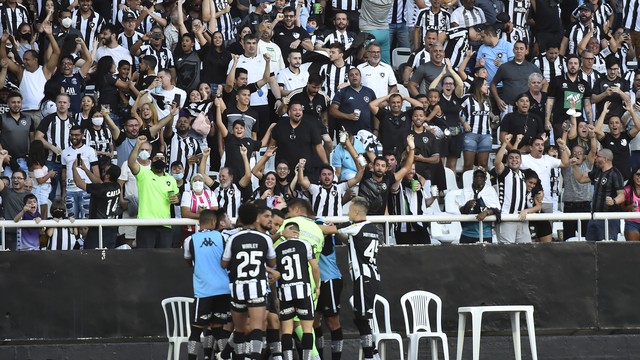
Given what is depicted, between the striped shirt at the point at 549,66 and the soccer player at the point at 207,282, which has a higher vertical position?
the striped shirt at the point at 549,66

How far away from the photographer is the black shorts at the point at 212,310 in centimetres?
1820

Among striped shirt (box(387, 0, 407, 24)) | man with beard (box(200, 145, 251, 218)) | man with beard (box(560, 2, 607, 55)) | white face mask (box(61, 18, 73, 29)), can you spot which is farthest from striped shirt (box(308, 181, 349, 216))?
man with beard (box(560, 2, 607, 55))

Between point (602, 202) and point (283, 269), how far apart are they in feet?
18.2

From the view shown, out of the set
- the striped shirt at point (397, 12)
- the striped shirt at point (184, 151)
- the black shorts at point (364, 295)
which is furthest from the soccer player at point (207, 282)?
the striped shirt at point (397, 12)

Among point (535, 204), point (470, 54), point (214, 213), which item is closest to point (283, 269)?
point (214, 213)

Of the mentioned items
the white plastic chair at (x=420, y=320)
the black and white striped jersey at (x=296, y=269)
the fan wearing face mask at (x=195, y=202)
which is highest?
the fan wearing face mask at (x=195, y=202)

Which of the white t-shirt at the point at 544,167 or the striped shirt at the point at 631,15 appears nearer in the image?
the white t-shirt at the point at 544,167

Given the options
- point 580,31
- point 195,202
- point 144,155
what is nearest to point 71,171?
point 144,155

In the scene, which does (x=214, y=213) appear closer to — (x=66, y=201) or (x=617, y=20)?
(x=66, y=201)

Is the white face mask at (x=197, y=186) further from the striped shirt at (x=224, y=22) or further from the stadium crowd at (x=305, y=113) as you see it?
the striped shirt at (x=224, y=22)

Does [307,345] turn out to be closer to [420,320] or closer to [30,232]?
[420,320]

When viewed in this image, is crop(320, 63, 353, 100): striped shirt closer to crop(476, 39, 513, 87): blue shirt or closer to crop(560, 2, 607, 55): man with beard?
crop(476, 39, 513, 87): blue shirt

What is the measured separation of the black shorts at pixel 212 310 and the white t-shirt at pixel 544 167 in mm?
6202

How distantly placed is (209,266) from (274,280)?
791mm
